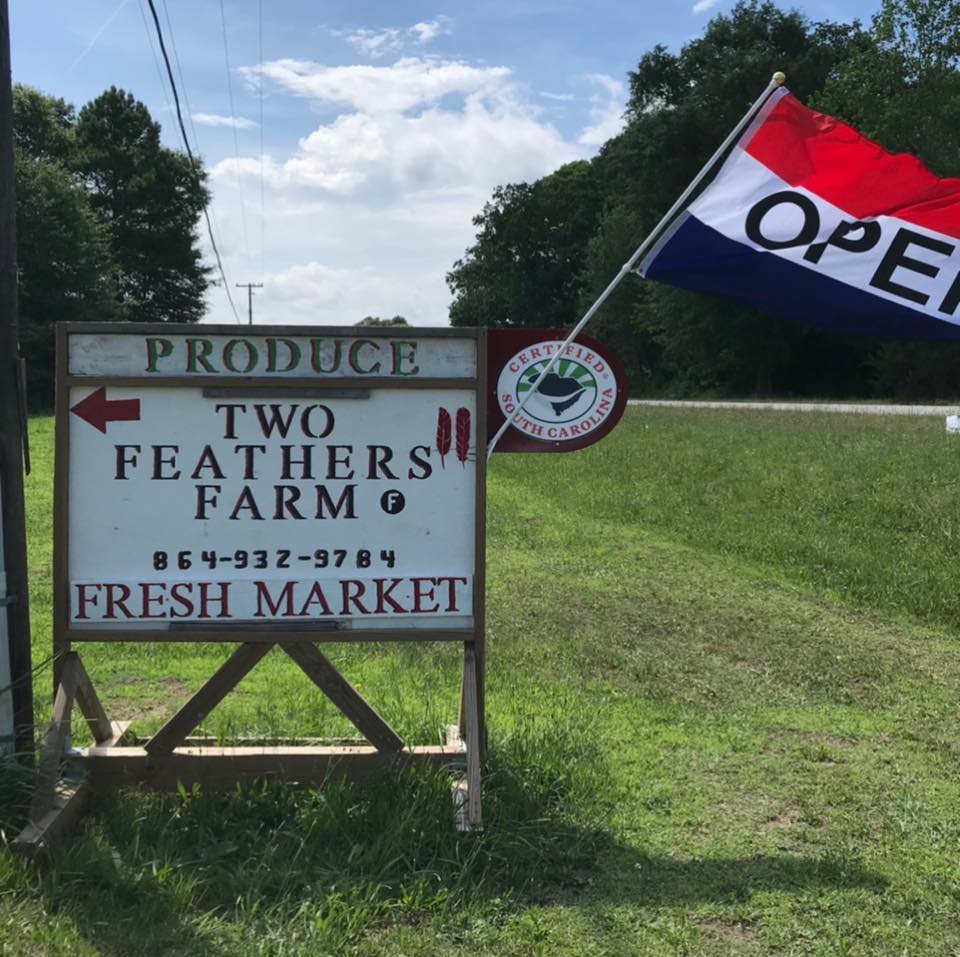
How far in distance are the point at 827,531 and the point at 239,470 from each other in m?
7.13

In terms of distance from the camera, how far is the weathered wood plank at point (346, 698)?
382cm

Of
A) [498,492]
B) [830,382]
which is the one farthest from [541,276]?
[498,492]

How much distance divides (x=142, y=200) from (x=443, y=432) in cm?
5904

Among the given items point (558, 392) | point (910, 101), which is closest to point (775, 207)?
point (558, 392)

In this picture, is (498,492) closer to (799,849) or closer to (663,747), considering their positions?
(663,747)

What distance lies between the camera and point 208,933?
9.47 ft

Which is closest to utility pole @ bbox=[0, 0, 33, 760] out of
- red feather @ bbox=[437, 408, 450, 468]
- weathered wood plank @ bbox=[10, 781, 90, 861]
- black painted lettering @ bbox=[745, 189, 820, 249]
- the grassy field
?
weathered wood plank @ bbox=[10, 781, 90, 861]

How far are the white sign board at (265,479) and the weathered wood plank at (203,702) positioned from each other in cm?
13

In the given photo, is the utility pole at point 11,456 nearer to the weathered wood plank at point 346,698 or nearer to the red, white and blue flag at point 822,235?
the weathered wood plank at point 346,698

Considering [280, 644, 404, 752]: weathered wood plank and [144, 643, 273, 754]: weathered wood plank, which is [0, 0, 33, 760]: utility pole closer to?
[144, 643, 273, 754]: weathered wood plank

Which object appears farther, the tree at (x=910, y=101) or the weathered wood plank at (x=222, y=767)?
the tree at (x=910, y=101)

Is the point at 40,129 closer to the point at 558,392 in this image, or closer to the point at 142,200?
the point at 142,200

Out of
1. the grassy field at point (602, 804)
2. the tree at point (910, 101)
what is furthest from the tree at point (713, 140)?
the grassy field at point (602, 804)

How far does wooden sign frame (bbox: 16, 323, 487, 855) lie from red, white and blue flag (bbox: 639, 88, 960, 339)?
1.08 meters
